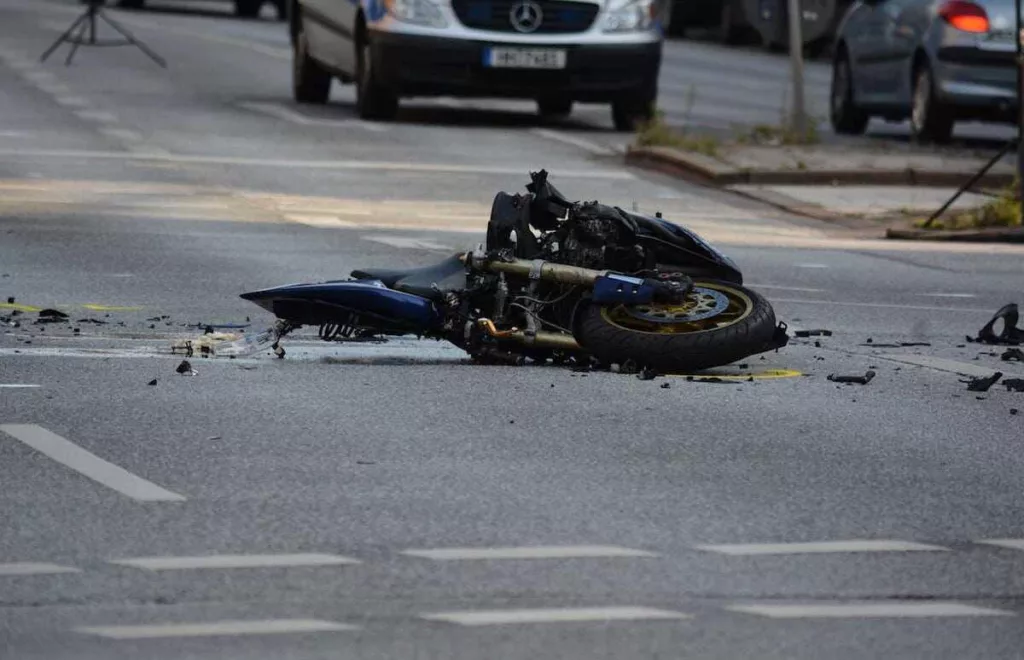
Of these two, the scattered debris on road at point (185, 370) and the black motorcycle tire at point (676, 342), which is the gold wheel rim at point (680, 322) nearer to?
the black motorcycle tire at point (676, 342)

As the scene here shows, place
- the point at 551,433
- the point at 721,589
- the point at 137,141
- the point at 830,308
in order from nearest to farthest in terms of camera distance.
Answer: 1. the point at 721,589
2. the point at 551,433
3. the point at 830,308
4. the point at 137,141

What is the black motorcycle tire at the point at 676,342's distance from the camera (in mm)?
9867

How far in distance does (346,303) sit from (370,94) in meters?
14.4

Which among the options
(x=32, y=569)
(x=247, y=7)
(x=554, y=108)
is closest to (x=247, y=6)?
(x=247, y=7)

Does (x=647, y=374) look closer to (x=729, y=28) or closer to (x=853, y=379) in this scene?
(x=853, y=379)

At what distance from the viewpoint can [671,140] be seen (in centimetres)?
2248

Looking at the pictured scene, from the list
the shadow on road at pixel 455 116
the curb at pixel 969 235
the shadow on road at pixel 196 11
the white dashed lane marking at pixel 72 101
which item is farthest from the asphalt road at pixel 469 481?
the shadow on road at pixel 196 11

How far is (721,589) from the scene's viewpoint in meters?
6.26

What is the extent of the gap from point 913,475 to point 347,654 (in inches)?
116

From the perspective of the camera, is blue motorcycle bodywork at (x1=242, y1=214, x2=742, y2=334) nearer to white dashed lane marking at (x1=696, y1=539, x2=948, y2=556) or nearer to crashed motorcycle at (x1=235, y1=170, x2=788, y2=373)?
crashed motorcycle at (x1=235, y1=170, x2=788, y2=373)

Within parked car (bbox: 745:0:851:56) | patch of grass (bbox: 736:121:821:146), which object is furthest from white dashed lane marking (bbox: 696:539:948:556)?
parked car (bbox: 745:0:851:56)

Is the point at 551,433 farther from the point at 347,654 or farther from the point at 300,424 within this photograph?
the point at 347,654

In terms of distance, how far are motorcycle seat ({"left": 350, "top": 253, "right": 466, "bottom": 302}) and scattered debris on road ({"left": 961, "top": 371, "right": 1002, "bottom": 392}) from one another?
188cm

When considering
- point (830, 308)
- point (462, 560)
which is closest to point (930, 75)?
point (830, 308)
